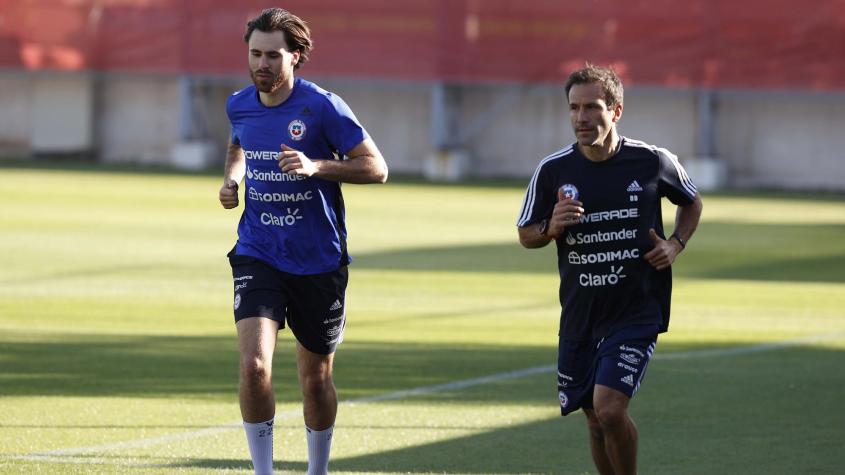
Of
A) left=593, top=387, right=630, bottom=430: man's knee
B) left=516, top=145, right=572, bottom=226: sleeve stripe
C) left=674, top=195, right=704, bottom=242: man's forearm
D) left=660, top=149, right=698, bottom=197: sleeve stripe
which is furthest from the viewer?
left=674, top=195, right=704, bottom=242: man's forearm

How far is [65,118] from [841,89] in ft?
63.4

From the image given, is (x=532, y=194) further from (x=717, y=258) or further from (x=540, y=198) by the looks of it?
(x=717, y=258)

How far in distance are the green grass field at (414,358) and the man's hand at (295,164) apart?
71.2 inches

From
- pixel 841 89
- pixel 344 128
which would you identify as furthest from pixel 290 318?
pixel 841 89

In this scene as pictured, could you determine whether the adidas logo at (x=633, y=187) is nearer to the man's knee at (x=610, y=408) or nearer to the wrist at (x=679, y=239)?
the wrist at (x=679, y=239)

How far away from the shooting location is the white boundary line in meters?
8.30

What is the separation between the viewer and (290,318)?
7434mm

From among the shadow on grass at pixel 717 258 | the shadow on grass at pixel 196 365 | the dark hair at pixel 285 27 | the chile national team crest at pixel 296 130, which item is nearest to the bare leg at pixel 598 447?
the chile national team crest at pixel 296 130

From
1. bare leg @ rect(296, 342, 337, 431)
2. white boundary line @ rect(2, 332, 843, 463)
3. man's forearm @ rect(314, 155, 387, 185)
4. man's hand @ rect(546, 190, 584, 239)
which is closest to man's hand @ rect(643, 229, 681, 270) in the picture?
man's hand @ rect(546, 190, 584, 239)

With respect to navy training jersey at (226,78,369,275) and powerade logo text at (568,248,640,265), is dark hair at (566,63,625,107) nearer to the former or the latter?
powerade logo text at (568,248,640,265)

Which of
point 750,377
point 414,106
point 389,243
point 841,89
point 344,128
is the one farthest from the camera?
point 414,106

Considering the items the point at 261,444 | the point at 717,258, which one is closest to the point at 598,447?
the point at 261,444

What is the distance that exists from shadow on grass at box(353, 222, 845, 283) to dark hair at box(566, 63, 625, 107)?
11.7 metres

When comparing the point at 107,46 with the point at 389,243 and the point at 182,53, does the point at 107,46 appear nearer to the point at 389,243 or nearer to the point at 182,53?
the point at 182,53
